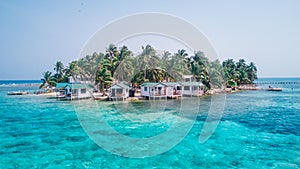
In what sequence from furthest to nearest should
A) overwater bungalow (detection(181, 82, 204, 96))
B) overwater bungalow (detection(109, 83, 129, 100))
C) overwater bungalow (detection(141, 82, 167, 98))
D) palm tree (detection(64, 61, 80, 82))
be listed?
palm tree (detection(64, 61, 80, 82)) < overwater bungalow (detection(181, 82, 204, 96)) < overwater bungalow (detection(141, 82, 167, 98)) < overwater bungalow (detection(109, 83, 129, 100))

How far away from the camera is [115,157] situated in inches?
471

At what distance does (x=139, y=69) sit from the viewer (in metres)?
41.8

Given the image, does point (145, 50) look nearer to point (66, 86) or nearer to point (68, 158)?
point (66, 86)

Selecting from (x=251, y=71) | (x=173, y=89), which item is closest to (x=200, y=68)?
(x=173, y=89)

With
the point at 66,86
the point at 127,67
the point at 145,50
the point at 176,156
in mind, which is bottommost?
the point at 176,156

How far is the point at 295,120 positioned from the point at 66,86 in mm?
34101

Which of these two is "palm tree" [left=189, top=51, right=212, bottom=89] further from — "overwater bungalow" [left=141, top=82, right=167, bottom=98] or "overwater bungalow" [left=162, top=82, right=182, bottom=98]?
"overwater bungalow" [left=141, top=82, right=167, bottom=98]

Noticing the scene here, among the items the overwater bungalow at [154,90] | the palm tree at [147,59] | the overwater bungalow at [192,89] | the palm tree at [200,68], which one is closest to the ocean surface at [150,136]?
the overwater bungalow at [154,90]

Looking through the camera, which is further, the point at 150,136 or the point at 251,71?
the point at 251,71

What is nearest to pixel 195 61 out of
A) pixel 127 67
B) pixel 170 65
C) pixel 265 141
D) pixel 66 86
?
pixel 170 65

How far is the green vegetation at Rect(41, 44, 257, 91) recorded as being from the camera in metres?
41.2

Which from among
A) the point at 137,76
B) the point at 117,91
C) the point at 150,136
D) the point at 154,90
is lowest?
the point at 150,136

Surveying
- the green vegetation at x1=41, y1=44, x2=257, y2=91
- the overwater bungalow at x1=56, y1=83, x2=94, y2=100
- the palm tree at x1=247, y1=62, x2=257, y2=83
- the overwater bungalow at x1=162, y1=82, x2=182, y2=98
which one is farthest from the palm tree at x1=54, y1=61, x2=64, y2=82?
the palm tree at x1=247, y1=62, x2=257, y2=83

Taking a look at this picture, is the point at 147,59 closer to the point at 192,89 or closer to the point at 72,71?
the point at 192,89
